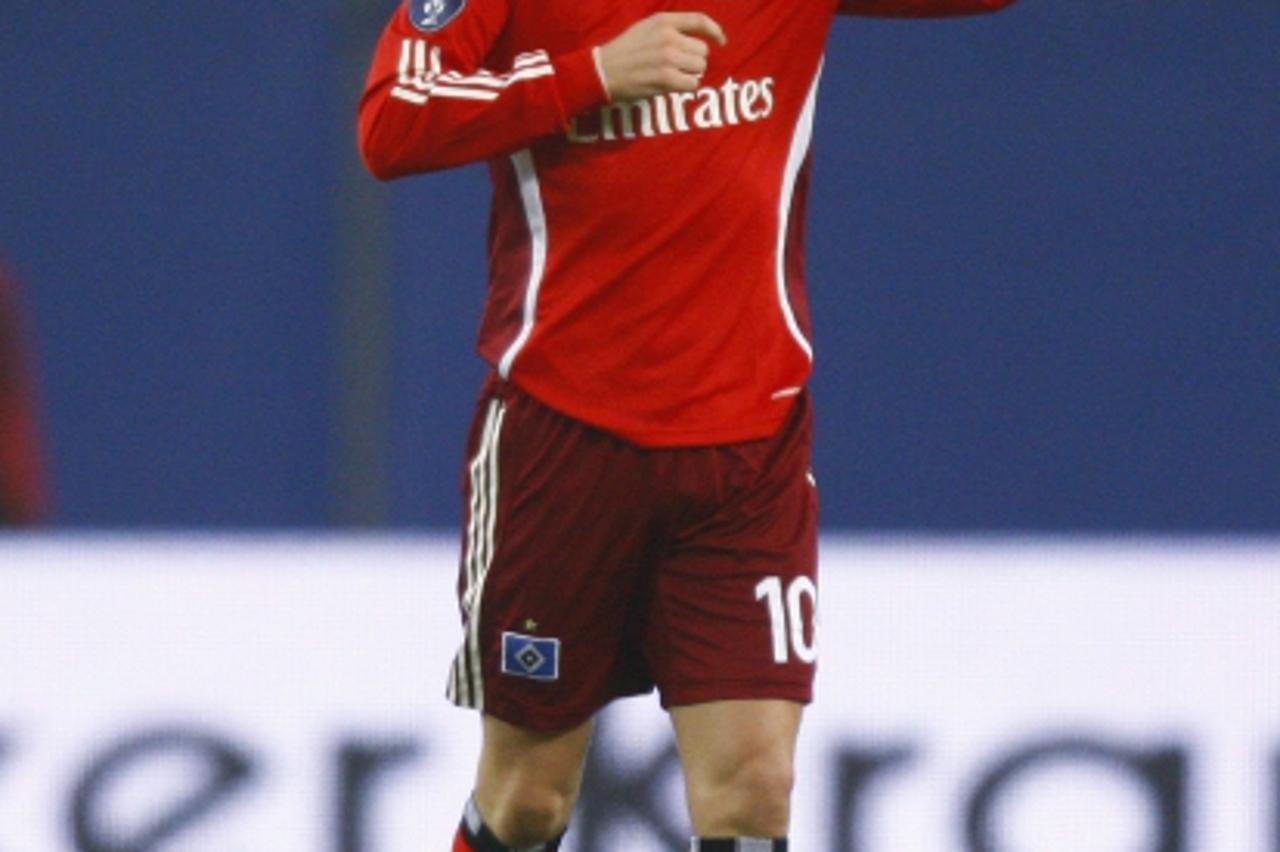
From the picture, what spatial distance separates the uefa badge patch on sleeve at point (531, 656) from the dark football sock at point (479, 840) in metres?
0.26

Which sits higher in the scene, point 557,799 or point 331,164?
point 331,164

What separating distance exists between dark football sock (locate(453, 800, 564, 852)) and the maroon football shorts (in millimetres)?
190

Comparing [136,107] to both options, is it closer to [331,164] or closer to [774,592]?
[331,164]

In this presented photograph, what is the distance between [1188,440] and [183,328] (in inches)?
93.7

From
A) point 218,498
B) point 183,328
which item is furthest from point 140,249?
point 218,498

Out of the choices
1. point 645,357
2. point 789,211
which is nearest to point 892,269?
point 789,211

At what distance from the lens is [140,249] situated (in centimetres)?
652

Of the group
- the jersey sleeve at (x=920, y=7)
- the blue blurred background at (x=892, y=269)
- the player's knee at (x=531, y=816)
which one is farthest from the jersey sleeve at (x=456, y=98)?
the blue blurred background at (x=892, y=269)

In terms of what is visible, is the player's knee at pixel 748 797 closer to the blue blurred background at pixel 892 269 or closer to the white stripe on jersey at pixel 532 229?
the white stripe on jersey at pixel 532 229

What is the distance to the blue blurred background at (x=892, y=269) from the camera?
6.35m

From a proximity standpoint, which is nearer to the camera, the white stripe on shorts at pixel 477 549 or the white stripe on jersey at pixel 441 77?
the white stripe on jersey at pixel 441 77

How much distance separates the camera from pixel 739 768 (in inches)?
133

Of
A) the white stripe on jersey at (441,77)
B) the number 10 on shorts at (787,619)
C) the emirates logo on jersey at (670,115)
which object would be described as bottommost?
the number 10 on shorts at (787,619)

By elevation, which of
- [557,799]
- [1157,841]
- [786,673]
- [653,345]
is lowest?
[1157,841]
